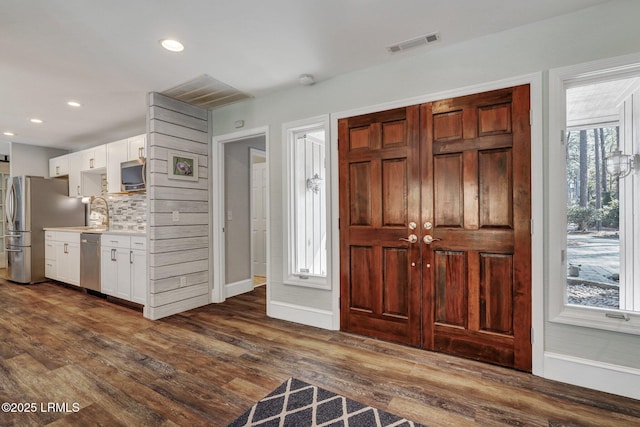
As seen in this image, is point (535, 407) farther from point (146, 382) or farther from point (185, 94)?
point (185, 94)

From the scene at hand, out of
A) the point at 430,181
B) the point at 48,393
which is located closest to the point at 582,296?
the point at 430,181

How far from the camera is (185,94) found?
3.42 meters

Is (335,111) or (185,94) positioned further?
(185,94)

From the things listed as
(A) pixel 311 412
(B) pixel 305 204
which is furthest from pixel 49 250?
(A) pixel 311 412

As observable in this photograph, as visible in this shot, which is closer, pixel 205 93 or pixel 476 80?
pixel 476 80

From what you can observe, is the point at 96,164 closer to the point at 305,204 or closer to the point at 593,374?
the point at 305,204

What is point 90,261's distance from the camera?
4.32 meters

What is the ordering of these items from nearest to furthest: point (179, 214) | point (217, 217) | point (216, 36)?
point (216, 36) → point (179, 214) → point (217, 217)

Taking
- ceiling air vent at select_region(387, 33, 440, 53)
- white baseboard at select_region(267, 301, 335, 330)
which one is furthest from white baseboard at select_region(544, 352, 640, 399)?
ceiling air vent at select_region(387, 33, 440, 53)

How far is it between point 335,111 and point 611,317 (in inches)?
105

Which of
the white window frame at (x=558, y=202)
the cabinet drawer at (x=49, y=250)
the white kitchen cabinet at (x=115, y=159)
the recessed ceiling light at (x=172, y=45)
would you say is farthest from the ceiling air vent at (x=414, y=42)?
the cabinet drawer at (x=49, y=250)

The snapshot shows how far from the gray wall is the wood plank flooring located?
1.18 metres

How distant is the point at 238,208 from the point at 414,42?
10.2 ft

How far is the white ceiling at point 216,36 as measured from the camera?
1.97 metres
